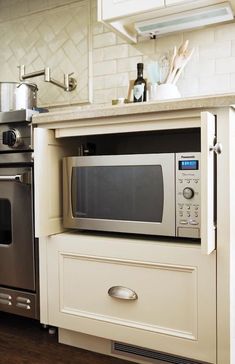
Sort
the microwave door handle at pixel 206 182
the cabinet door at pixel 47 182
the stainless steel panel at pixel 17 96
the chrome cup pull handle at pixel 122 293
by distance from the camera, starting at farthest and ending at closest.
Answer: the stainless steel panel at pixel 17 96
the cabinet door at pixel 47 182
the chrome cup pull handle at pixel 122 293
the microwave door handle at pixel 206 182

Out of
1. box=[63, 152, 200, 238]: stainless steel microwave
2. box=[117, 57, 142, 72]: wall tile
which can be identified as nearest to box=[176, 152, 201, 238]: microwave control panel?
box=[63, 152, 200, 238]: stainless steel microwave

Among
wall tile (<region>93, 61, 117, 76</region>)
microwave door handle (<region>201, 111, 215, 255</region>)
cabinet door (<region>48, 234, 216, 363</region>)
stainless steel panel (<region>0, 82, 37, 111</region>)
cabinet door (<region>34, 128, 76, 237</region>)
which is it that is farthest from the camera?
wall tile (<region>93, 61, 117, 76</region>)

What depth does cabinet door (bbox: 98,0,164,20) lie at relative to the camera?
1.46 m

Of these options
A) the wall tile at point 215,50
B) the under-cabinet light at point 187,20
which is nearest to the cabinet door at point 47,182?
the under-cabinet light at point 187,20

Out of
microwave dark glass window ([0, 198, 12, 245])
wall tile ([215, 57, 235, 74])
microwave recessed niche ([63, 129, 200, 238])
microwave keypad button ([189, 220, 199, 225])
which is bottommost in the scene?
microwave dark glass window ([0, 198, 12, 245])

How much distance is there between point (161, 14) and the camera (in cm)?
152

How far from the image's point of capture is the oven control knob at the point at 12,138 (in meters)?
1.49

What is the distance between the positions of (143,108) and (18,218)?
2.40 ft

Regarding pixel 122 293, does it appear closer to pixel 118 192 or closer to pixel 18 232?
pixel 118 192

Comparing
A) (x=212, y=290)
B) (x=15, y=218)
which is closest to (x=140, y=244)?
(x=212, y=290)

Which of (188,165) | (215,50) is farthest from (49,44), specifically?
(188,165)

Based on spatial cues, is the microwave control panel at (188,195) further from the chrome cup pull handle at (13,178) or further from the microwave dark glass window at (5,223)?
the microwave dark glass window at (5,223)

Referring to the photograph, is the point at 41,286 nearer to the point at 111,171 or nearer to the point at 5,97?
the point at 111,171

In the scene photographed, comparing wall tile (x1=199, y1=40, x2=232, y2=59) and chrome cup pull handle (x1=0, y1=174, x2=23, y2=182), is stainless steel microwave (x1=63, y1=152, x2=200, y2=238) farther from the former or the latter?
wall tile (x1=199, y1=40, x2=232, y2=59)
